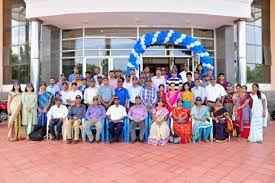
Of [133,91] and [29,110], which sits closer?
[29,110]

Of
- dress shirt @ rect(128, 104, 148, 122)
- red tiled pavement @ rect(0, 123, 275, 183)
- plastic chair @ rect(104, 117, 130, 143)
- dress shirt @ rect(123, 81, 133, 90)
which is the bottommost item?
red tiled pavement @ rect(0, 123, 275, 183)

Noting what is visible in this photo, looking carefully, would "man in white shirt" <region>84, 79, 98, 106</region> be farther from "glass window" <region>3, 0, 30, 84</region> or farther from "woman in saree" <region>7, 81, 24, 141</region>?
"glass window" <region>3, 0, 30, 84</region>

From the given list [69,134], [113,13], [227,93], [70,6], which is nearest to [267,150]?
[227,93]

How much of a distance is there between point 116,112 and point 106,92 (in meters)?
0.64

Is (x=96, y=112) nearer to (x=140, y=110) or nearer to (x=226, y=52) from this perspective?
(x=140, y=110)

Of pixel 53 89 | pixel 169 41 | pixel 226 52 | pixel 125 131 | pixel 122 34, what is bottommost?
pixel 125 131

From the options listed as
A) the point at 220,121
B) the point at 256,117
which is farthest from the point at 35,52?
the point at 256,117

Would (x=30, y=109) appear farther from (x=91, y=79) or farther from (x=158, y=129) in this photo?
(x=158, y=129)

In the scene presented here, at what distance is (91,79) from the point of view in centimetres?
902

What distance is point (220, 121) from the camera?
8352 mm

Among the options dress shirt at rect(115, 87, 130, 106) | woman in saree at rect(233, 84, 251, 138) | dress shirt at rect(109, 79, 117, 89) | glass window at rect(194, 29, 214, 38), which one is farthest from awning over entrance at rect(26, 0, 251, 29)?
woman in saree at rect(233, 84, 251, 138)

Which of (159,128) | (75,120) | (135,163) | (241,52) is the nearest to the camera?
(135,163)

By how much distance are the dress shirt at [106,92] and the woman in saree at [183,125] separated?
168 cm

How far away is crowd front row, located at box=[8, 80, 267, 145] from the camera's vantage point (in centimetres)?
809
